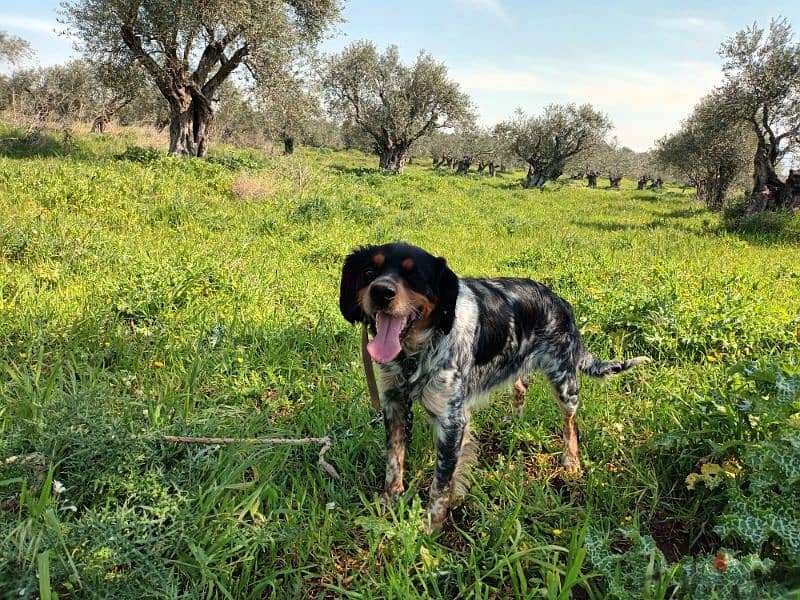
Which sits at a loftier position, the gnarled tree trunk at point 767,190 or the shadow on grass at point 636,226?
the gnarled tree trunk at point 767,190

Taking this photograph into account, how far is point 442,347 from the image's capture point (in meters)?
2.75

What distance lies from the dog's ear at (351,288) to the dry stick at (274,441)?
873 mm

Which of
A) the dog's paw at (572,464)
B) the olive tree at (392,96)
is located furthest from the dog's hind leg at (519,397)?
the olive tree at (392,96)

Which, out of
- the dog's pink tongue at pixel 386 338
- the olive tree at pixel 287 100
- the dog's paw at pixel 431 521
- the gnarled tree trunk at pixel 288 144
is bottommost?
the dog's paw at pixel 431 521

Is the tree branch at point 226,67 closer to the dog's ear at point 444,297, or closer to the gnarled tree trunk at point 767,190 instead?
the dog's ear at point 444,297

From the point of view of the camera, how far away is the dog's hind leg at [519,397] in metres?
3.75

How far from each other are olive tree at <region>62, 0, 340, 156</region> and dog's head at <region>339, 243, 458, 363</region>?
14817 millimetres

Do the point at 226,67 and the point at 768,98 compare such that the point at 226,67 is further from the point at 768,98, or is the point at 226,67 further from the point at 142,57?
the point at 768,98

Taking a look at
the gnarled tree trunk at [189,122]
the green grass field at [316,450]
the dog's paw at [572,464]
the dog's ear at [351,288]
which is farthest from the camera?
the gnarled tree trunk at [189,122]

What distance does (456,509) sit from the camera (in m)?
2.86

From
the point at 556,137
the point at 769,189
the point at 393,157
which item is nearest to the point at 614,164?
the point at 556,137

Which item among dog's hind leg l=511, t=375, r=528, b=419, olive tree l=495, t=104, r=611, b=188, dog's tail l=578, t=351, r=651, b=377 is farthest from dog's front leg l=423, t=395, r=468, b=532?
olive tree l=495, t=104, r=611, b=188

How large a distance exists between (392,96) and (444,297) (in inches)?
1309

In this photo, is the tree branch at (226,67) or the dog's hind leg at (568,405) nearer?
the dog's hind leg at (568,405)
